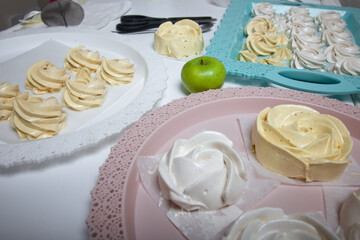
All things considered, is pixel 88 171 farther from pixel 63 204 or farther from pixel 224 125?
pixel 224 125

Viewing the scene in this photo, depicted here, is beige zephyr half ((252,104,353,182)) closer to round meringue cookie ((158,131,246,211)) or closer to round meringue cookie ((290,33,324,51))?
round meringue cookie ((158,131,246,211))

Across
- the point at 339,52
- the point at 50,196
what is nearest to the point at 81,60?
the point at 50,196

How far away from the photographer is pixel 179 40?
1.55m

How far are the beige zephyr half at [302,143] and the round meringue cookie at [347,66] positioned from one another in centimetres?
70

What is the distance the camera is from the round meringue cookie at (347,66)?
4.40ft

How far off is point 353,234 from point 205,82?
80cm

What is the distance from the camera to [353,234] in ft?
1.94

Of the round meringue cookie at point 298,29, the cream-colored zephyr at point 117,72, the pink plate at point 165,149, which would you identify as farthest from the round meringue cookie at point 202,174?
the round meringue cookie at point 298,29

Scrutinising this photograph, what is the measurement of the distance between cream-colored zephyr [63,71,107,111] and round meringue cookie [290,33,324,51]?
1367 mm

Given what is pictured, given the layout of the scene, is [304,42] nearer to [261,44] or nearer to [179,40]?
[261,44]

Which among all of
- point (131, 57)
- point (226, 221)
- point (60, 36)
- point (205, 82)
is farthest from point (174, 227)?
point (60, 36)

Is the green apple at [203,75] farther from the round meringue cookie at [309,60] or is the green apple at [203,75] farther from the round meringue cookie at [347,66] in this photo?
the round meringue cookie at [347,66]

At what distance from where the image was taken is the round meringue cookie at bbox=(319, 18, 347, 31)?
1878 millimetres

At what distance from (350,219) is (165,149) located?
60 centimetres
